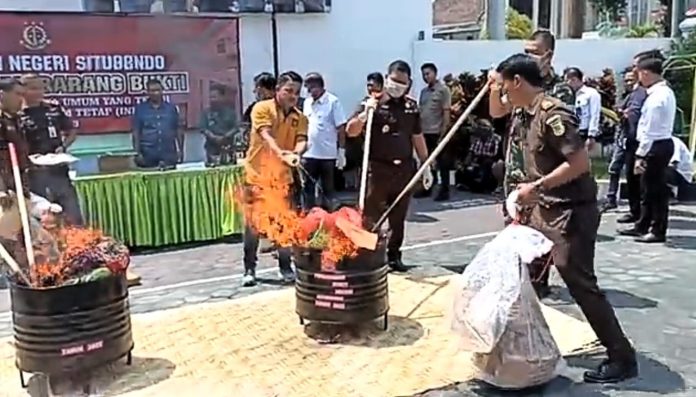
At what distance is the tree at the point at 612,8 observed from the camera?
23.6 m

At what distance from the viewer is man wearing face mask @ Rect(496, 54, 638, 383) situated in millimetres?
3840

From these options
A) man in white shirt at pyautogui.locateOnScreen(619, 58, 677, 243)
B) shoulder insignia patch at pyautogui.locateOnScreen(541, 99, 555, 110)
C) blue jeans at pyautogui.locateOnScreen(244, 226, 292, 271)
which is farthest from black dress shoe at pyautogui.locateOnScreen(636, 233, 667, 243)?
shoulder insignia patch at pyautogui.locateOnScreen(541, 99, 555, 110)

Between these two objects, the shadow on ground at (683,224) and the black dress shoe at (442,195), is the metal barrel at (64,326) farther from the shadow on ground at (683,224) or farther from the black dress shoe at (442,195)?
the black dress shoe at (442,195)

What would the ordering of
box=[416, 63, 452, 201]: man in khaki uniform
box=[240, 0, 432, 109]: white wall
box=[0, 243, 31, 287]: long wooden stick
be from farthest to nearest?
box=[240, 0, 432, 109]: white wall → box=[416, 63, 452, 201]: man in khaki uniform → box=[0, 243, 31, 287]: long wooden stick

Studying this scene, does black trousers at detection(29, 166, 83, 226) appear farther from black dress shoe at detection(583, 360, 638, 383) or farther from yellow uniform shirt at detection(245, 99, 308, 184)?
black dress shoe at detection(583, 360, 638, 383)

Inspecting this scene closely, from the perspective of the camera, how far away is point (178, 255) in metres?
7.40

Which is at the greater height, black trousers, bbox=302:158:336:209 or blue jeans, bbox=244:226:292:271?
black trousers, bbox=302:158:336:209

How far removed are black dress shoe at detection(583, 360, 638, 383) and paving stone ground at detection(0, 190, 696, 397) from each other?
0.17 feet

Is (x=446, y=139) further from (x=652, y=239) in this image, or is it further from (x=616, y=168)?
(x=616, y=168)

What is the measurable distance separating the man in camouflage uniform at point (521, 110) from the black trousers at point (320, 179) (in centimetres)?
275

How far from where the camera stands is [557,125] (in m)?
3.81

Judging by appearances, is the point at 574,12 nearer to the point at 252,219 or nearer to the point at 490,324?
the point at 252,219

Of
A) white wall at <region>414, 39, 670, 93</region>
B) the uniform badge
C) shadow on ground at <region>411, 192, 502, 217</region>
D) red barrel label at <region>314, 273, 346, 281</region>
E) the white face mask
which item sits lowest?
shadow on ground at <region>411, 192, 502, 217</region>

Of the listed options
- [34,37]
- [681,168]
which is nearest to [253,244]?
[34,37]
